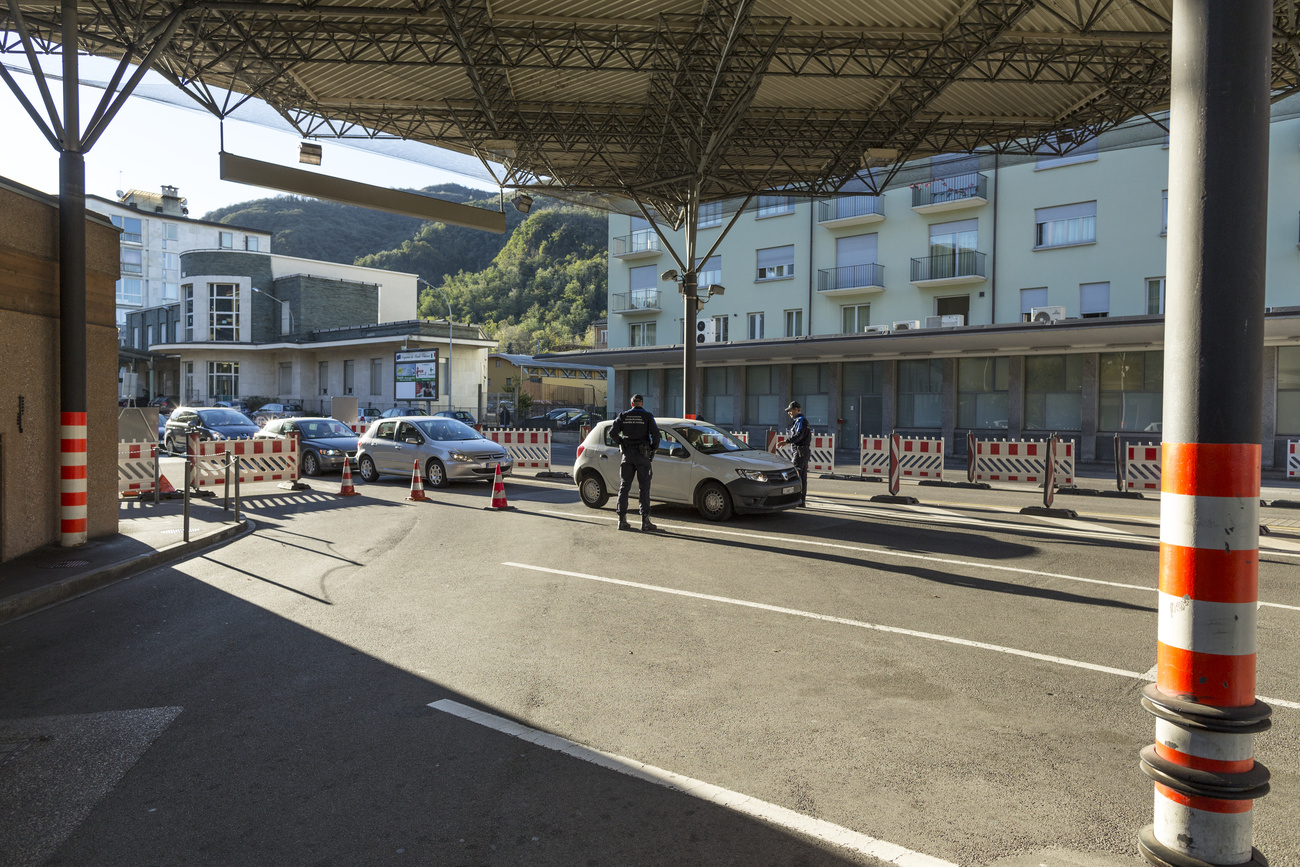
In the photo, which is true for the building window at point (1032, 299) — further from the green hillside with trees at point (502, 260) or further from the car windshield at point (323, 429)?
the green hillside with trees at point (502, 260)

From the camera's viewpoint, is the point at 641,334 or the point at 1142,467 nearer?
the point at 1142,467

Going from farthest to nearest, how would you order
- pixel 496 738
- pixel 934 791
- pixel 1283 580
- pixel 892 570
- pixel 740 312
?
1. pixel 740 312
2. pixel 892 570
3. pixel 1283 580
4. pixel 496 738
5. pixel 934 791

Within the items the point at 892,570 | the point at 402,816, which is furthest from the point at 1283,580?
the point at 402,816

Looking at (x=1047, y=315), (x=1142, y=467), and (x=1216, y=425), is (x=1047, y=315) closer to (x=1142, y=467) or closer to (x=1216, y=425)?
(x=1142, y=467)

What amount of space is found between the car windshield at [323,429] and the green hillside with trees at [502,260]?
217 feet

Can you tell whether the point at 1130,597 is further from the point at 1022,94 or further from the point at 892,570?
the point at 1022,94

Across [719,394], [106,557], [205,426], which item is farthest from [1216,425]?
[719,394]

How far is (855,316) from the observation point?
132ft

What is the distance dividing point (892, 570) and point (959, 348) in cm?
2366

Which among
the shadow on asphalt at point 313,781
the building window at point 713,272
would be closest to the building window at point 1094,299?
the building window at point 713,272

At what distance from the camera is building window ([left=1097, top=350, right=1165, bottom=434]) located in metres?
28.3

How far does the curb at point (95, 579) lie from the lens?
24.1 ft

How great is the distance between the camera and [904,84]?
17.5 meters

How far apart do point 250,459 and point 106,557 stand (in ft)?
28.5
